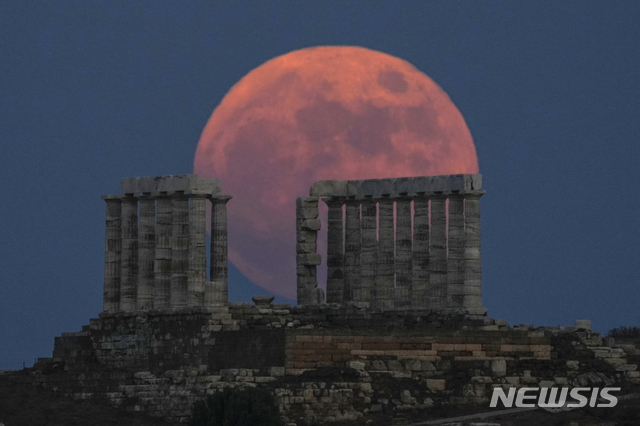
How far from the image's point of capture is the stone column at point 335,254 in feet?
357

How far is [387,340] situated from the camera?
88625 mm

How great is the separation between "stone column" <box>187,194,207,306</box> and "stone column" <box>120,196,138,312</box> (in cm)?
459

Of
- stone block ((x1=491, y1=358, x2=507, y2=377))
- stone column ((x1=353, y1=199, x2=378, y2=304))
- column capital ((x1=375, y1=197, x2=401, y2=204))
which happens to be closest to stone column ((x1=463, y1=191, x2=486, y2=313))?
column capital ((x1=375, y1=197, x2=401, y2=204))

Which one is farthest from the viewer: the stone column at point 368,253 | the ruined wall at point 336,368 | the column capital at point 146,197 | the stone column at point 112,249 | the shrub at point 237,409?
the stone column at point 368,253

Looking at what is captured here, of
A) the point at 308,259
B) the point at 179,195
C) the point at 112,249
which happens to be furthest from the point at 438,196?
the point at 112,249

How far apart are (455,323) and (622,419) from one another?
72.5ft

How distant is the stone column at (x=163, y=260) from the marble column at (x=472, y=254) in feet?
48.6

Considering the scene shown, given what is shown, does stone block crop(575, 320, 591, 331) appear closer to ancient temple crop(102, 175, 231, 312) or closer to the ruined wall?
the ruined wall

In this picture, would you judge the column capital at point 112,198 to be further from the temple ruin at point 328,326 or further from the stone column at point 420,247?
the stone column at point 420,247

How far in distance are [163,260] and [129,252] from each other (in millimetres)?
3160

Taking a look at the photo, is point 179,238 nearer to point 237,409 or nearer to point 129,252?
point 129,252

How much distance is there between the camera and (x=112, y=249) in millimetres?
104938

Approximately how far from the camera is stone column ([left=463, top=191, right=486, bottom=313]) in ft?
339

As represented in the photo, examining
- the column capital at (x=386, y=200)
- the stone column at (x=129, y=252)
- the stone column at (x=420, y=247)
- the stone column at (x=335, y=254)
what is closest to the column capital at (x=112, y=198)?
the stone column at (x=129, y=252)
